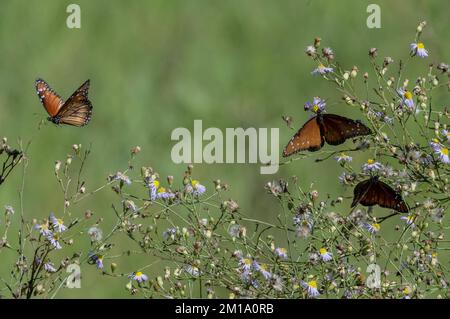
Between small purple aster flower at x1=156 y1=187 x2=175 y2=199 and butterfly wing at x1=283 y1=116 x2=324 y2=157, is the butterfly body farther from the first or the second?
small purple aster flower at x1=156 y1=187 x2=175 y2=199

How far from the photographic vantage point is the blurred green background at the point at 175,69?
203 inches

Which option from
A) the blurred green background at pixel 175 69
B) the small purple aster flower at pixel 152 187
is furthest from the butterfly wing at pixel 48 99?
the small purple aster flower at pixel 152 187

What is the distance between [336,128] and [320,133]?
68 millimetres

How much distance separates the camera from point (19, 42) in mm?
5332

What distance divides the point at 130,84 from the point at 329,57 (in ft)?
6.59

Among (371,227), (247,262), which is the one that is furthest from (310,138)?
(247,262)

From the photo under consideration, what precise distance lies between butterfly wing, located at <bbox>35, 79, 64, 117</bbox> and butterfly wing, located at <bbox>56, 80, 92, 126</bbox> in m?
0.06

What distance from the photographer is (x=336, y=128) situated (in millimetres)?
3676

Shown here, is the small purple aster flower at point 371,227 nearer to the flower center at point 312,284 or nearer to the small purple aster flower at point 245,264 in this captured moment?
the flower center at point 312,284

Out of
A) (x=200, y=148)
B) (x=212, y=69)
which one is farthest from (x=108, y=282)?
(x=212, y=69)

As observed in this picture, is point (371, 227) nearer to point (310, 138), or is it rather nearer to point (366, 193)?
point (366, 193)
